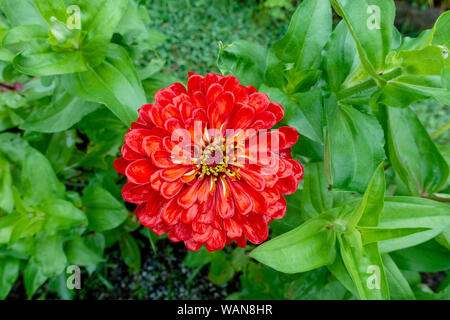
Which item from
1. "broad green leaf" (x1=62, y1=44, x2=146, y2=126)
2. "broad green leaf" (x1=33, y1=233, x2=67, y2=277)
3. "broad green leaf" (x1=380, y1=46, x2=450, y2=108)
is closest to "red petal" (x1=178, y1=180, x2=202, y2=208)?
"broad green leaf" (x1=62, y1=44, x2=146, y2=126)

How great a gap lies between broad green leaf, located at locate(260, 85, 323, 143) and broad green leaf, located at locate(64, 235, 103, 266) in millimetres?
782

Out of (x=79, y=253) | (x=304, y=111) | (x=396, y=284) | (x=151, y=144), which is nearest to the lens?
(x=151, y=144)

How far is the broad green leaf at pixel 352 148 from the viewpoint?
2.66 ft

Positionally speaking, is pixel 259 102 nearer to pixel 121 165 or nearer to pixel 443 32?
pixel 121 165

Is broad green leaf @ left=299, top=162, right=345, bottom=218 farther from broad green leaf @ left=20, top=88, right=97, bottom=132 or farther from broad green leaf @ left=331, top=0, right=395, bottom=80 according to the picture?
broad green leaf @ left=20, top=88, right=97, bottom=132

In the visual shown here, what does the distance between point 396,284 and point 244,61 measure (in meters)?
0.66

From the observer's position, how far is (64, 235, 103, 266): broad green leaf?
3.78 feet

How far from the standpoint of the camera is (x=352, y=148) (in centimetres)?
85

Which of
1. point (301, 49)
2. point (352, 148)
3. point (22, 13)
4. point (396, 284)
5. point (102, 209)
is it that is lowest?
point (396, 284)

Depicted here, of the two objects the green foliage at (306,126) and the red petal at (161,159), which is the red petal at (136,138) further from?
the green foliage at (306,126)

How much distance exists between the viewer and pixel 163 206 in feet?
2.34

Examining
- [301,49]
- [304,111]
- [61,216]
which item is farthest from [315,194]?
[61,216]
